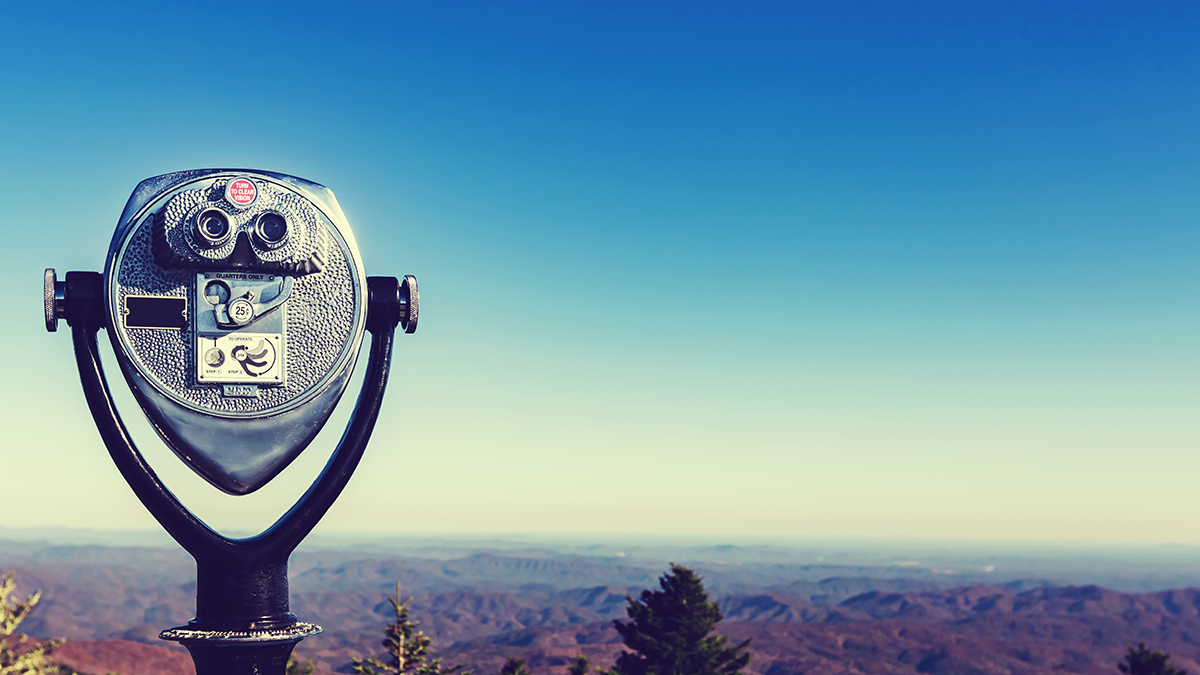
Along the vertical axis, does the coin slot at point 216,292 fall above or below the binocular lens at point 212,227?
below

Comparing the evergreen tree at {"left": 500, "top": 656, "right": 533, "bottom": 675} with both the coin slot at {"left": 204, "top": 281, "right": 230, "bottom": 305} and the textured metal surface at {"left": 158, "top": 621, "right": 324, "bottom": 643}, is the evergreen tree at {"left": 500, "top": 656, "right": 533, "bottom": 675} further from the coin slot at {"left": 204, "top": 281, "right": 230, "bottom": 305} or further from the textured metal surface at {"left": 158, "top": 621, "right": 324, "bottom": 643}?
the coin slot at {"left": 204, "top": 281, "right": 230, "bottom": 305}

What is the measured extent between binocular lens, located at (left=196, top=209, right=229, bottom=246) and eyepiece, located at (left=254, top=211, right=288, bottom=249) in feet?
0.38

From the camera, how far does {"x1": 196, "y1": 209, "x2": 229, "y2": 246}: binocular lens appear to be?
3676 mm

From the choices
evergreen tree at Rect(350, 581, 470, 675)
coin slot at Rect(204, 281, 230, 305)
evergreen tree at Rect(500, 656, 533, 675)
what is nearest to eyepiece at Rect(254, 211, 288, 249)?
coin slot at Rect(204, 281, 230, 305)

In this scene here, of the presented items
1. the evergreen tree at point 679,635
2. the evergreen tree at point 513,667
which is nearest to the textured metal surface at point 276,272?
the evergreen tree at point 679,635

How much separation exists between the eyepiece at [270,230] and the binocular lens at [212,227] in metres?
0.12

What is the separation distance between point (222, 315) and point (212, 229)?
1.09 ft

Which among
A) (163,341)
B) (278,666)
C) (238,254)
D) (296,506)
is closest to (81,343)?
(163,341)

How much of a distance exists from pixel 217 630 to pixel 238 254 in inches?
56.3

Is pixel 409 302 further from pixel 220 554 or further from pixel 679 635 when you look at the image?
pixel 679 635

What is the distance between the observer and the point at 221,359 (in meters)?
3.75

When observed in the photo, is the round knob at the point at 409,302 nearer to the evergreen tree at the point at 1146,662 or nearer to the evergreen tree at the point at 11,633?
the evergreen tree at the point at 11,633

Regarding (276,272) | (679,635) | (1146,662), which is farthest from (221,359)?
(1146,662)

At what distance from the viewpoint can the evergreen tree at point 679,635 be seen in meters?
31.3
